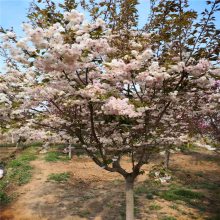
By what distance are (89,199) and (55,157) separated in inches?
356

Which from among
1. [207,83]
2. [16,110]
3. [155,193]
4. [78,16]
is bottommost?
[155,193]

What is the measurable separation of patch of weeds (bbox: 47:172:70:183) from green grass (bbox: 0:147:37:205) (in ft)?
4.11

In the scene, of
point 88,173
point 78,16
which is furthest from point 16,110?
point 88,173

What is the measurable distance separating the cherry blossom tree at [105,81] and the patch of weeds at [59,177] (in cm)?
795

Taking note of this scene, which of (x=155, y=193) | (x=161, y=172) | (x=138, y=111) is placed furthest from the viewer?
(x=155, y=193)

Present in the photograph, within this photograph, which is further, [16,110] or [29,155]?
[29,155]

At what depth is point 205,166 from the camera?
22891mm

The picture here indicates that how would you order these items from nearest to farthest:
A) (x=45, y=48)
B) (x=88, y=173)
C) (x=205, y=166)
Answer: (x=45, y=48)
(x=88, y=173)
(x=205, y=166)

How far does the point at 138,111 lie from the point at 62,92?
199 cm

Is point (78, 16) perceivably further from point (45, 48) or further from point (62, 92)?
point (62, 92)

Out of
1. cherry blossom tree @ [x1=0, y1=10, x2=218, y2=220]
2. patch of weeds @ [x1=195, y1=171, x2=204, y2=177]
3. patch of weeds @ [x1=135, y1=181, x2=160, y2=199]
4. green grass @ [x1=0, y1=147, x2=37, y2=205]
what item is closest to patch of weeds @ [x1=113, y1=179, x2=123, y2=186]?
patch of weeds @ [x1=135, y1=181, x2=160, y2=199]

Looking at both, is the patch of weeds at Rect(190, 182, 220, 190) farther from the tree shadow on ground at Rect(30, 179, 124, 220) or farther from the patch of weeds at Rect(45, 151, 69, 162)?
the patch of weeds at Rect(45, 151, 69, 162)

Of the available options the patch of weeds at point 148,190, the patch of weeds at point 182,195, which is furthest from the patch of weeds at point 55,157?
the patch of weeds at point 182,195

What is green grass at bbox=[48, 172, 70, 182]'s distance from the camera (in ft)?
57.3
